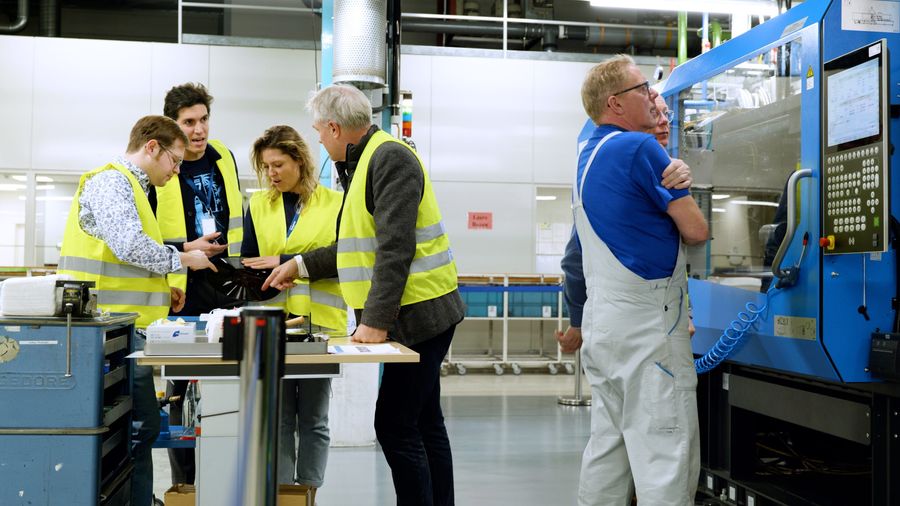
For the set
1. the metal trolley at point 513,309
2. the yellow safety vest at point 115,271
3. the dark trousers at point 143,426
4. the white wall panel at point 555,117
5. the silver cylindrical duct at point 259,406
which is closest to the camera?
the silver cylindrical duct at point 259,406

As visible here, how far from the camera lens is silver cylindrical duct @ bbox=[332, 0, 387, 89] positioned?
4992mm

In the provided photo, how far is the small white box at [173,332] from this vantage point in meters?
2.35

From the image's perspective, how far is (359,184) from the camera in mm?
2742

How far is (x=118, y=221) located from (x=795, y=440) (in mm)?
3013

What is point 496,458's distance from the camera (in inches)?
197

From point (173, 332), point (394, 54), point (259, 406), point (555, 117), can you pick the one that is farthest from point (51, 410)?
point (555, 117)

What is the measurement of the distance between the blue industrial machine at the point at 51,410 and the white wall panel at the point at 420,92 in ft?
22.4

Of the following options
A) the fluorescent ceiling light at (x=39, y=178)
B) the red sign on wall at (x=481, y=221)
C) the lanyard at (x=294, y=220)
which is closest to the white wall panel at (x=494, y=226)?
the red sign on wall at (x=481, y=221)

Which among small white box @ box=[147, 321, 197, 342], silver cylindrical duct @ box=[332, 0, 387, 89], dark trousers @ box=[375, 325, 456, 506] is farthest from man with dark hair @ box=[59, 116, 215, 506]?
silver cylindrical duct @ box=[332, 0, 387, 89]

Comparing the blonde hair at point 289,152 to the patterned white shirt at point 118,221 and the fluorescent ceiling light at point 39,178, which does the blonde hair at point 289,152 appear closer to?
the patterned white shirt at point 118,221

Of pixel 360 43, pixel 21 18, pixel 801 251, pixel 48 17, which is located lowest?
pixel 801 251

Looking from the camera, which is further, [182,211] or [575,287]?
[182,211]

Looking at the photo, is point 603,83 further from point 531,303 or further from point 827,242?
point 531,303

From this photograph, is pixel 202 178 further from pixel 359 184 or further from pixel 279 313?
pixel 279 313
